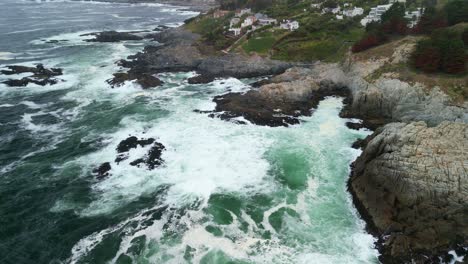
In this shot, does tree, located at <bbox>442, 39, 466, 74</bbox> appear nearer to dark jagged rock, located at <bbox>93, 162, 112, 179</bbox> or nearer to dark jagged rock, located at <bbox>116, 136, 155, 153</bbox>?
dark jagged rock, located at <bbox>116, 136, 155, 153</bbox>

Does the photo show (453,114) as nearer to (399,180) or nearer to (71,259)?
(399,180)

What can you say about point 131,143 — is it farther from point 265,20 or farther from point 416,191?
point 265,20

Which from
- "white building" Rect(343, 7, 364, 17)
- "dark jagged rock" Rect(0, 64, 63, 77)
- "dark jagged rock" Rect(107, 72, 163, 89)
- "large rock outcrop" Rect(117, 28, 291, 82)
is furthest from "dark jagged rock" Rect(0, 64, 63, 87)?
"white building" Rect(343, 7, 364, 17)

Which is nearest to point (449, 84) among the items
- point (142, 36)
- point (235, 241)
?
point (235, 241)

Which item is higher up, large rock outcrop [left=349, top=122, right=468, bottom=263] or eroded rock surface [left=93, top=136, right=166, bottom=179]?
large rock outcrop [left=349, top=122, right=468, bottom=263]

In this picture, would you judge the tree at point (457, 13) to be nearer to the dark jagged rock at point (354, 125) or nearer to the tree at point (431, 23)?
the tree at point (431, 23)

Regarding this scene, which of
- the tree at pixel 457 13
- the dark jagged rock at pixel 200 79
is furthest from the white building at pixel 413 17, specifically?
the dark jagged rock at pixel 200 79
